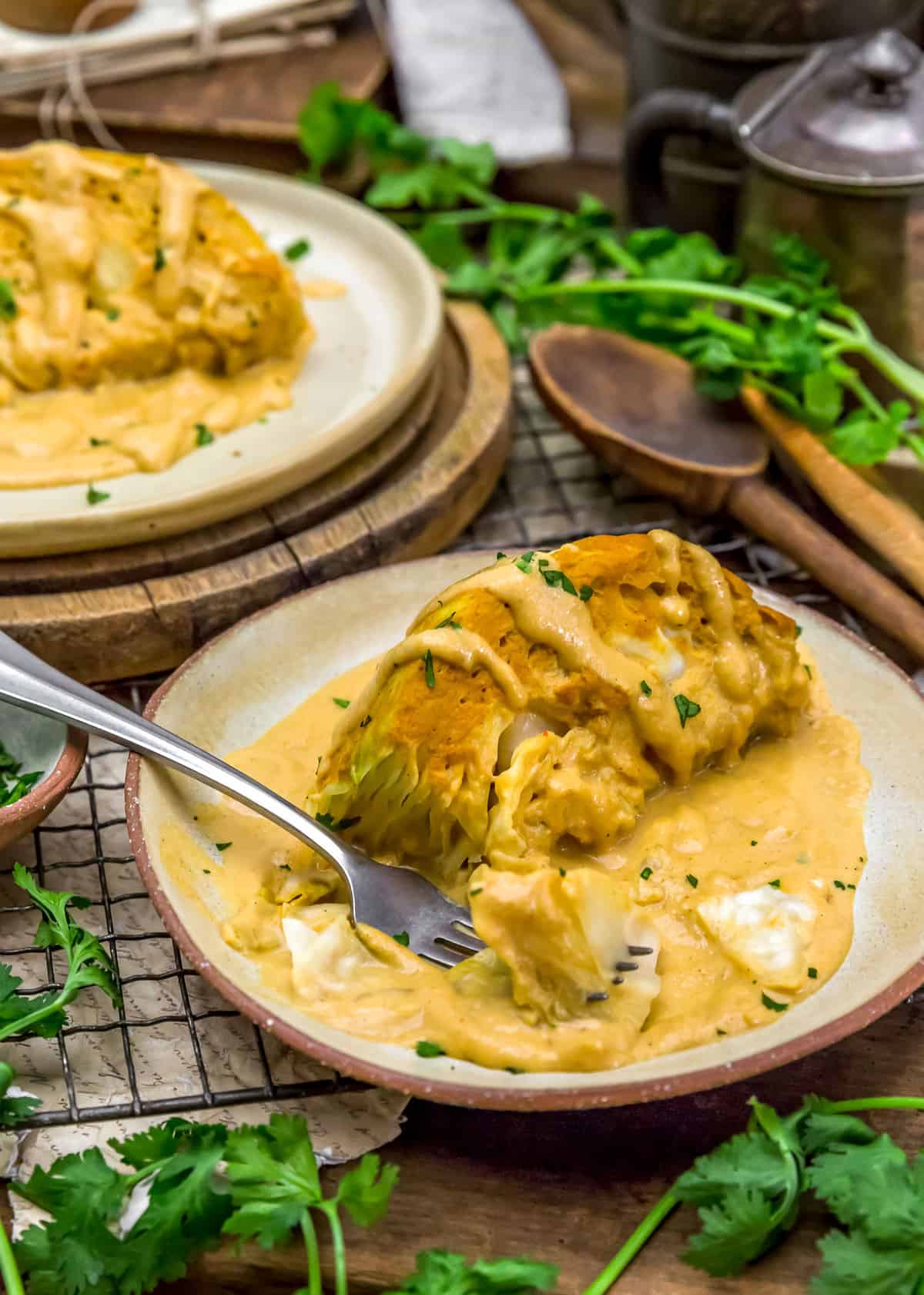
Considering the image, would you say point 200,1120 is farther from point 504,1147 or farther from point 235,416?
point 235,416

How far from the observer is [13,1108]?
2803 millimetres

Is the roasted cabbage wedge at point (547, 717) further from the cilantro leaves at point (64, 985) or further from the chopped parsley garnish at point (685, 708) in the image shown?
the cilantro leaves at point (64, 985)

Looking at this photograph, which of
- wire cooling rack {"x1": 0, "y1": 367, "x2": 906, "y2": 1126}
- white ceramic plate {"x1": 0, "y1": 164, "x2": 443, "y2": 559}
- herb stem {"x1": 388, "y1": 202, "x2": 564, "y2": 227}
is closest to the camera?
wire cooling rack {"x1": 0, "y1": 367, "x2": 906, "y2": 1126}

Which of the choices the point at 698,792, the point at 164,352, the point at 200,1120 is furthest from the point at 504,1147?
the point at 164,352

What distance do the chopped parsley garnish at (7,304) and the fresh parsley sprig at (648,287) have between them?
1434mm

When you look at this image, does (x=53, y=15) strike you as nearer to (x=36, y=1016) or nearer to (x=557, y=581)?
(x=557, y=581)

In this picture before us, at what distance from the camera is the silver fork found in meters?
2.93

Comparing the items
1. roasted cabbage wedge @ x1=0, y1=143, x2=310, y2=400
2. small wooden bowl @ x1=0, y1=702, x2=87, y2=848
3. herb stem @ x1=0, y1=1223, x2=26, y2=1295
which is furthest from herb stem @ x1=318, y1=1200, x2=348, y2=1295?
roasted cabbage wedge @ x1=0, y1=143, x2=310, y2=400

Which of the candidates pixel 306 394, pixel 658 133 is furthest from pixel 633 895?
pixel 658 133

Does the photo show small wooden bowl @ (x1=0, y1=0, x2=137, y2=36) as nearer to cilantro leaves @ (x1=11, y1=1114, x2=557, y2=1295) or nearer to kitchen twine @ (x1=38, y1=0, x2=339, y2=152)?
kitchen twine @ (x1=38, y1=0, x2=339, y2=152)

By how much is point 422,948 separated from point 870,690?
1.26m

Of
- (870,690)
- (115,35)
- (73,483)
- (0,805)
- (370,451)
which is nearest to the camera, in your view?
(0,805)

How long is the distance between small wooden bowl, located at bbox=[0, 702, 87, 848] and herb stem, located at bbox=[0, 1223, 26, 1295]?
32.9 inches

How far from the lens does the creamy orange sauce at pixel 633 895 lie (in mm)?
2680
